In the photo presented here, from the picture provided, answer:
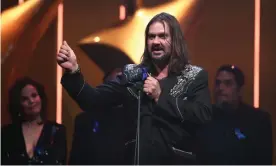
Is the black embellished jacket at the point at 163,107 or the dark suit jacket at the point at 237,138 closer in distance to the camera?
the black embellished jacket at the point at 163,107

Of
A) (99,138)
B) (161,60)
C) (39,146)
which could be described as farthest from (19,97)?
(161,60)

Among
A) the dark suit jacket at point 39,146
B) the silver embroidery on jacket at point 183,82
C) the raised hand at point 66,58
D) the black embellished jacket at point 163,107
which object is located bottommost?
the dark suit jacket at point 39,146

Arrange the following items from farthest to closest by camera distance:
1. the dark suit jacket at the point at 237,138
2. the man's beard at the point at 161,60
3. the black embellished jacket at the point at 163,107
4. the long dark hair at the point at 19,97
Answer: the long dark hair at the point at 19,97 < the dark suit jacket at the point at 237,138 < the man's beard at the point at 161,60 < the black embellished jacket at the point at 163,107

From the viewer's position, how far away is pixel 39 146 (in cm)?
260

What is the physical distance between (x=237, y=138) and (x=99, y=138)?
744 millimetres

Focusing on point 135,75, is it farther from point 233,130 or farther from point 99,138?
point 233,130

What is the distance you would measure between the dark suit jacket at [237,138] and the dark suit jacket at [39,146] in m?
0.75

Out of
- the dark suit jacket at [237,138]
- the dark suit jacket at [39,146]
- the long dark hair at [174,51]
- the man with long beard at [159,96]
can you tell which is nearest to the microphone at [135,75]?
the man with long beard at [159,96]

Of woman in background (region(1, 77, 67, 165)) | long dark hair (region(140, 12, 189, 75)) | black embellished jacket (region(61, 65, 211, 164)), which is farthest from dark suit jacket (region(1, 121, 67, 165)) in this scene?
long dark hair (region(140, 12, 189, 75))

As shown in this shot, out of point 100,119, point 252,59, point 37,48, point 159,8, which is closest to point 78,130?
point 100,119

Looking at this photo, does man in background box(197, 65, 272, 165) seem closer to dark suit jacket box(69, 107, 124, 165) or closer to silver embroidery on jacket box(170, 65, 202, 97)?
dark suit jacket box(69, 107, 124, 165)

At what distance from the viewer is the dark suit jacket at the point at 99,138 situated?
262 cm

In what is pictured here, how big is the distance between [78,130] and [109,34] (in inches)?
23.2

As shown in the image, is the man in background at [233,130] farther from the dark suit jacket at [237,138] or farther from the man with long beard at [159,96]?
the man with long beard at [159,96]
